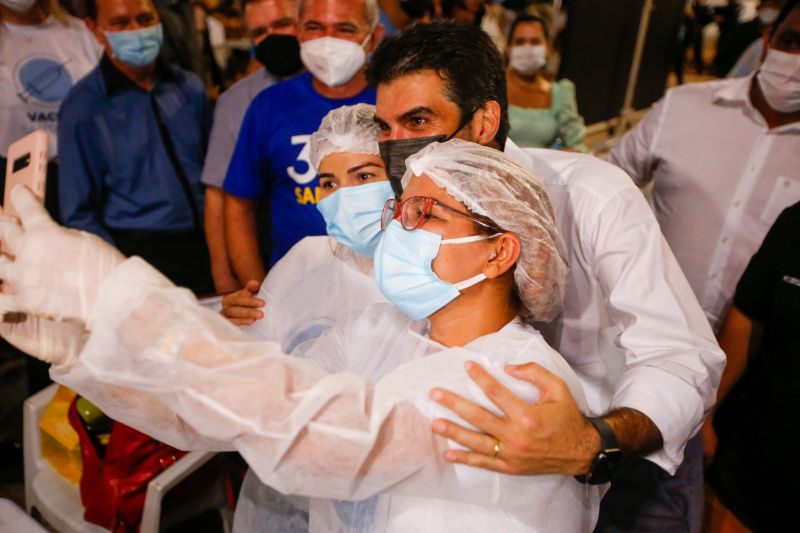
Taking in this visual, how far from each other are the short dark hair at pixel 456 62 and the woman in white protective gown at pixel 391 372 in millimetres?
443

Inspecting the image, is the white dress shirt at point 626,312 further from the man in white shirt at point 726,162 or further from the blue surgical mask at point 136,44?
the blue surgical mask at point 136,44

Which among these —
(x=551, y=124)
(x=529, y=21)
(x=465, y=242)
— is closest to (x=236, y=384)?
(x=465, y=242)

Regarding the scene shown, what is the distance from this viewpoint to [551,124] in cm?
415

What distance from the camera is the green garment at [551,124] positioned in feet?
13.4

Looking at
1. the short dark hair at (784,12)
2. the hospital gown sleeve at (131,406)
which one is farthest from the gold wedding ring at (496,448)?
the short dark hair at (784,12)

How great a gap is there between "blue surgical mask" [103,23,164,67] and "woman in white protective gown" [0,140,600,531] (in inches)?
77.6

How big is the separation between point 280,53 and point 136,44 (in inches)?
28.2

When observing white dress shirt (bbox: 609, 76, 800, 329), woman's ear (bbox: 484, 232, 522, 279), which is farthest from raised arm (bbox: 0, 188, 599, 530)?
white dress shirt (bbox: 609, 76, 800, 329)

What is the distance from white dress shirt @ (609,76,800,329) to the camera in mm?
2377

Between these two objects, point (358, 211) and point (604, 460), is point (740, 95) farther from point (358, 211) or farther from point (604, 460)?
point (604, 460)

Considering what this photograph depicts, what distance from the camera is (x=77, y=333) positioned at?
103 cm

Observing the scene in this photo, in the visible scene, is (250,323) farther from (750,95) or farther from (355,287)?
(750,95)

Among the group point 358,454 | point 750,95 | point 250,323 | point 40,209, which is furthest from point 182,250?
point 750,95

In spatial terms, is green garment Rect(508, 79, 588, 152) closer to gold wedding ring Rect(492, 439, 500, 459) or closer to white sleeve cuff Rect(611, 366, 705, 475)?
white sleeve cuff Rect(611, 366, 705, 475)
